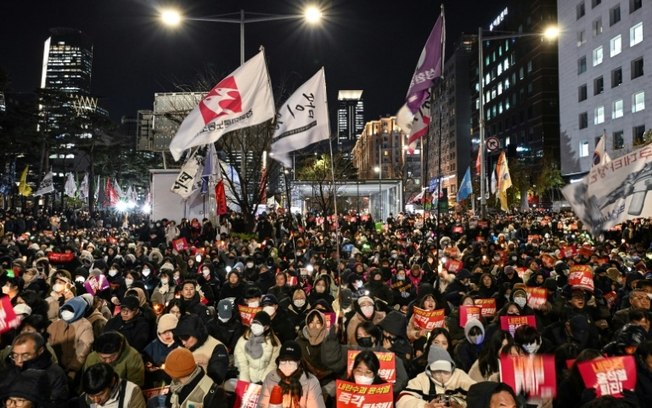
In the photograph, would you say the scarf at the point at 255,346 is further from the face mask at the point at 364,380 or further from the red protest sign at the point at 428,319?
the red protest sign at the point at 428,319

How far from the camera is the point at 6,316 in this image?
20.6ft

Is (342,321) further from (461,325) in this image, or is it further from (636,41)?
(636,41)

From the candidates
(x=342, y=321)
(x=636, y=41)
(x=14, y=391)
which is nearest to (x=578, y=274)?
(x=342, y=321)

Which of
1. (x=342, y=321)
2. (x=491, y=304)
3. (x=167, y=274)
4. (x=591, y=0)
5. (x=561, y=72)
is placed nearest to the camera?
(x=342, y=321)

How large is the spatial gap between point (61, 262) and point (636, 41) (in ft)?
161

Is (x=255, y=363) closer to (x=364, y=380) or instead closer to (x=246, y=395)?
(x=246, y=395)

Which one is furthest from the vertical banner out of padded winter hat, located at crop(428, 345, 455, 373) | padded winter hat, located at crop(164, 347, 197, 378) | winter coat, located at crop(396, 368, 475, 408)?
padded winter hat, located at crop(164, 347, 197, 378)

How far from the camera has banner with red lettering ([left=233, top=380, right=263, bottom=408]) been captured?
509 centimetres

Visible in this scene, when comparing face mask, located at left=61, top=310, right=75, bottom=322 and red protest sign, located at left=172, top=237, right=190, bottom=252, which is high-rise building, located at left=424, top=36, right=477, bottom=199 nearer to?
red protest sign, located at left=172, top=237, right=190, bottom=252

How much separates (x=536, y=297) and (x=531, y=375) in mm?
3639

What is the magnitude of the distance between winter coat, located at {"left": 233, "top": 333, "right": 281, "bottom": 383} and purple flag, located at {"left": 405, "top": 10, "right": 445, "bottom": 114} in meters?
7.82

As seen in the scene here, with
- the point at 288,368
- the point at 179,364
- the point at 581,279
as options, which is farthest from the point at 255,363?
the point at 581,279

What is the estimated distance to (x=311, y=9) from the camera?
13.4 metres

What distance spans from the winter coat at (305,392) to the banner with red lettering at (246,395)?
193 millimetres
